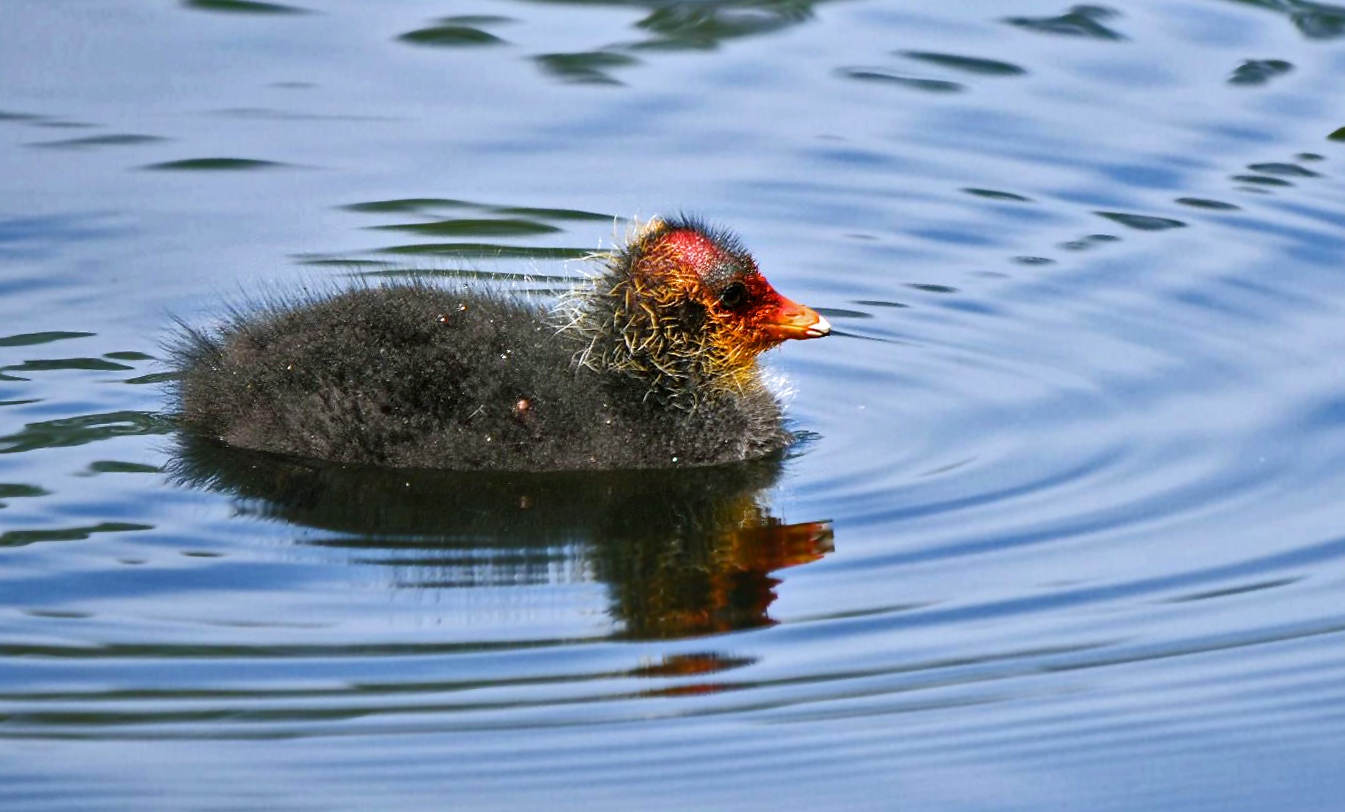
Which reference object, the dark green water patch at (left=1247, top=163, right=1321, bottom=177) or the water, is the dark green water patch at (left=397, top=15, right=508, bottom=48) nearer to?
the water

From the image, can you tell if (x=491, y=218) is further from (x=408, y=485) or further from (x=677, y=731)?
(x=677, y=731)

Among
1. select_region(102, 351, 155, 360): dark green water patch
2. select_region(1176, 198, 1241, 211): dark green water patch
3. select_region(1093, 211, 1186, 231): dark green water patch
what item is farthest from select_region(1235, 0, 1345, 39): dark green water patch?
select_region(102, 351, 155, 360): dark green water patch

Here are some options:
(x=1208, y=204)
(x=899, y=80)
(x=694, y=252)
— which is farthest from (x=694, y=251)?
(x=899, y=80)

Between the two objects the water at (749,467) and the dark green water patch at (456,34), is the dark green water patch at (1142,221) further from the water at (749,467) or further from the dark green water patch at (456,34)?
the dark green water patch at (456,34)

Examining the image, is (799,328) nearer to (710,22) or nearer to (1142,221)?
(1142,221)

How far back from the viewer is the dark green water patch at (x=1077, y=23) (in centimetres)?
1367

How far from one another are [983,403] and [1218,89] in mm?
4380

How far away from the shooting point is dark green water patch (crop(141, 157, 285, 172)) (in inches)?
467

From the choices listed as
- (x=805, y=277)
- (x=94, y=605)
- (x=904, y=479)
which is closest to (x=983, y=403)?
(x=904, y=479)

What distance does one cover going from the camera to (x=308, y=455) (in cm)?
864

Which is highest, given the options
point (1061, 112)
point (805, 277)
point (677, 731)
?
point (1061, 112)

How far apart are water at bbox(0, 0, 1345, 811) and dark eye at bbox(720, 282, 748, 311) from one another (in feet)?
2.08

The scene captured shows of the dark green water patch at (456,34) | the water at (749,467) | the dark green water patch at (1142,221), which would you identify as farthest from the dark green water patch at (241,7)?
the dark green water patch at (1142,221)

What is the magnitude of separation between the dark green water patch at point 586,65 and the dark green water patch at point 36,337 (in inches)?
157
